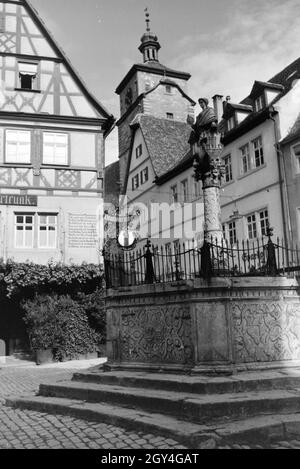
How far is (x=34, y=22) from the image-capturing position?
66.7ft

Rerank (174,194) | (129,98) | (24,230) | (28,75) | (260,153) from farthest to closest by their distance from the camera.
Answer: (129,98), (174,194), (260,153), (28,75), (24,230)

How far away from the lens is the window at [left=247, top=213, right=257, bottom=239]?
69.5 ft

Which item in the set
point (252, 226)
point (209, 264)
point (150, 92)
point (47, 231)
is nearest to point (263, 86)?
point (252, 226)

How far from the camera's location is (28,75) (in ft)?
65.6

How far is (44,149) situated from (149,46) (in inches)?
1426

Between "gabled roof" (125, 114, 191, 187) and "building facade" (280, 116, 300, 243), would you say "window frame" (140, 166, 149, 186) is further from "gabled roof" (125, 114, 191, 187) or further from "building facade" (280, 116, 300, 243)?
"building facade" (280, 116, 300, 243)

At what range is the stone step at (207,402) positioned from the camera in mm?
5672

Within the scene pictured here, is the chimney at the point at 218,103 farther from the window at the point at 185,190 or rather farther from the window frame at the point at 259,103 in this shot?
the window frame at the point at 259,103

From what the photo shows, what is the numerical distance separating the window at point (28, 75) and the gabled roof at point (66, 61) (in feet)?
3.87

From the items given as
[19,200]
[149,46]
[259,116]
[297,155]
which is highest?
[149,46]

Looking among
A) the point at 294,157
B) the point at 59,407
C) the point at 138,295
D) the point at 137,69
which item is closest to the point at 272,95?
the point at 294,157

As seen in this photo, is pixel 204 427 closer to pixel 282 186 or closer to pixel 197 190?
pixel 282 186
